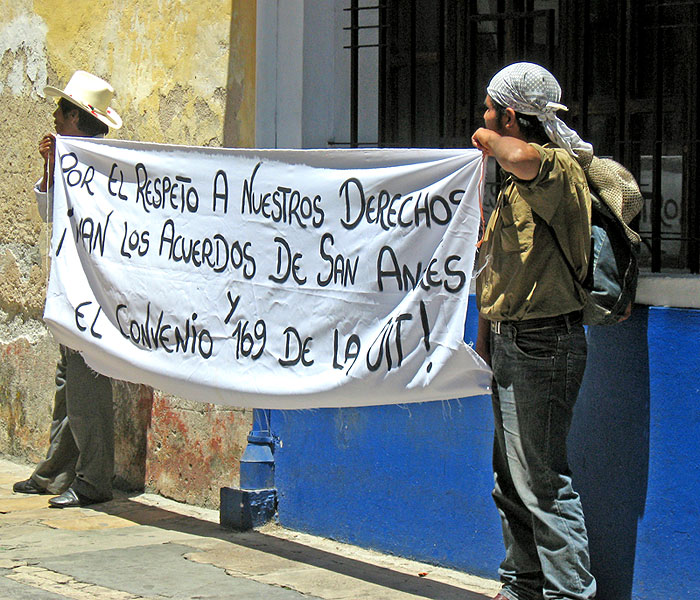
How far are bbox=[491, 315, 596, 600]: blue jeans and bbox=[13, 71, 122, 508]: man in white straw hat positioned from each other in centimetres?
265

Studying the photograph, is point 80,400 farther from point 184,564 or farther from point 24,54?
point 24,54

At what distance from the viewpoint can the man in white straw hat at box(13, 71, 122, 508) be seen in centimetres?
584

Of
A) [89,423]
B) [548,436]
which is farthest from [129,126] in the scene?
[548,436]

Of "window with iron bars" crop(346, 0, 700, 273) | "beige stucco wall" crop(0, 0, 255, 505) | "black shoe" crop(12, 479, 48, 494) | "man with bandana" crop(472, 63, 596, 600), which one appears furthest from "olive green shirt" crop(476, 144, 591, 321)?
"black shoe" crop(12, 479, 48, 494)

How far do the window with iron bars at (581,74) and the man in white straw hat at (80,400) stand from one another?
135cm

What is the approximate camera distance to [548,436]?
380cm

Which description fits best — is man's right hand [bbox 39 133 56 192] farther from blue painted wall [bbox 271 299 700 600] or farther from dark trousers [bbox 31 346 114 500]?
blue painted wall [bbox 271 299 700 600]

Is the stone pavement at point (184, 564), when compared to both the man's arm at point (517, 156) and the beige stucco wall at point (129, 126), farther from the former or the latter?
the man's arm at point (517, 156)

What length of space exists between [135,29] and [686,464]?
3746 mm

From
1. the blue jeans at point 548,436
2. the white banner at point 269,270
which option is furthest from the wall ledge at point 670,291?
the white banner at point 269,270

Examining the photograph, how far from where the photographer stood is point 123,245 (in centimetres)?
530

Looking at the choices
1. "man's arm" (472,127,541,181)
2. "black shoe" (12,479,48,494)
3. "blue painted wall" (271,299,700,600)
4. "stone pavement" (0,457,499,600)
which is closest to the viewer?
"man's arm" (472,127,541,181)

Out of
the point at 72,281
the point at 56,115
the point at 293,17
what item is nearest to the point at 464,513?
the point at 72,281

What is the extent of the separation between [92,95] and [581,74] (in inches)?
97.9
